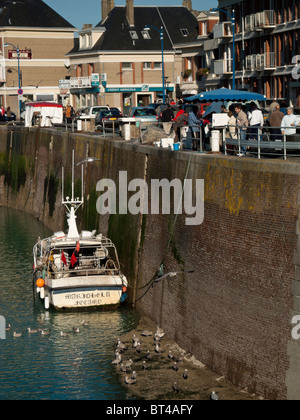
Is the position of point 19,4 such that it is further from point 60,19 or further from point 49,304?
point 49,304

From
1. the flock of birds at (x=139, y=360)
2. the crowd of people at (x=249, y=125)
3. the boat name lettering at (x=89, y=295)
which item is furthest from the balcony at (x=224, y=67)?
the flock of birds at (x=139, y=360)

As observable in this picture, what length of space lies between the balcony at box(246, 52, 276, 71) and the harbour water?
31789 millimetres

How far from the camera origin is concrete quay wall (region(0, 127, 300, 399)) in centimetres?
2058

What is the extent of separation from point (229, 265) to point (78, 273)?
9.83m

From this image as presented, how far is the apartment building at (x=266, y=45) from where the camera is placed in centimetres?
5938

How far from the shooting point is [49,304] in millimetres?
31500

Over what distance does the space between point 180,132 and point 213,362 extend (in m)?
12.0

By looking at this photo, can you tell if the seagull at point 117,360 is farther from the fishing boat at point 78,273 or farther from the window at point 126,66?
the window at point 126,66

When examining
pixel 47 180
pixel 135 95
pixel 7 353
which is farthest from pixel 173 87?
pixel 7 353

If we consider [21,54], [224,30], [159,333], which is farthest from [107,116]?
[21,54]

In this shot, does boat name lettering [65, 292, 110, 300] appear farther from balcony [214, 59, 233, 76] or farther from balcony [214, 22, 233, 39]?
balcony [214, 22, 233, 39]

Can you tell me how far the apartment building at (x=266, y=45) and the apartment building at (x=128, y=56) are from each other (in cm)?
2162

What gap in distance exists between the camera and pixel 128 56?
3674 inches

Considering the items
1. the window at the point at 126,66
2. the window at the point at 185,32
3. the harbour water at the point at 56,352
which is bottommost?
the harbour water at the point at 56,352
